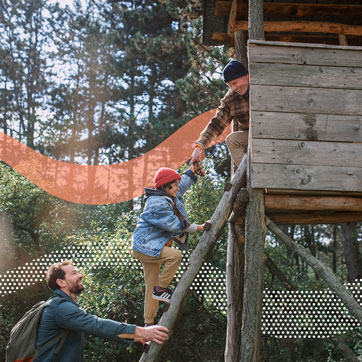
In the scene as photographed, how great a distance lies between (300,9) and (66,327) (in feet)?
15.3

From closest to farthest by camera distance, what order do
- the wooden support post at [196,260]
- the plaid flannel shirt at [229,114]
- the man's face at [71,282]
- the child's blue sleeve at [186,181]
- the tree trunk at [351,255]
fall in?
1. the man's face at [71,282]
2. the wooden support post at [196,260]
3. the child's blue sleeve at [186,181]
4. the plaid flannel shirt at [229,114]
5. the tree trunk at [351,255]

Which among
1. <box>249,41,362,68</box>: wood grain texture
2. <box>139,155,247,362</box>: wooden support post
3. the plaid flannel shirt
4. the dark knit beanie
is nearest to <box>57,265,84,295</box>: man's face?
<box>139,155,247,362</box>: wooden support post

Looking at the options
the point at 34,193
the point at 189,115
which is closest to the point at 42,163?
the point at 34,193

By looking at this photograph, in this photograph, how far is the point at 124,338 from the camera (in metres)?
3.61

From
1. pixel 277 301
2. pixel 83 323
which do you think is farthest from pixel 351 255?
pixel 83 323

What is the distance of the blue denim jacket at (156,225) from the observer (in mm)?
4500

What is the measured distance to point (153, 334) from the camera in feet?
13.1

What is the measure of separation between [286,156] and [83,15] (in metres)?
18.3

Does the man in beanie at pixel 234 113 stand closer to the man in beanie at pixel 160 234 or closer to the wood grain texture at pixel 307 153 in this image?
the man in beanie at pixel 160 234

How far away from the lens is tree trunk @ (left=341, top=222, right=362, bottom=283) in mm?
12492

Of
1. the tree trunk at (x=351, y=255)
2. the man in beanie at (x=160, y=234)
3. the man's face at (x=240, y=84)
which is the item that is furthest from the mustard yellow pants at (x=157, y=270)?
the tree trunk at (x=351, y=255)

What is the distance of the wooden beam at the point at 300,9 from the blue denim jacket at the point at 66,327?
4150mm

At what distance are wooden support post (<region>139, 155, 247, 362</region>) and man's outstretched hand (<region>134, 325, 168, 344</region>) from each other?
4.9 inches

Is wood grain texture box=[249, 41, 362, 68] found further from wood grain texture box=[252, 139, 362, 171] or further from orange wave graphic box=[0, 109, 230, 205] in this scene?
orange wave graphic box=[0, 109, 230, 205]
